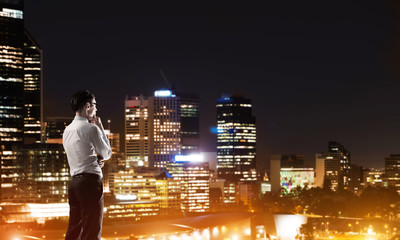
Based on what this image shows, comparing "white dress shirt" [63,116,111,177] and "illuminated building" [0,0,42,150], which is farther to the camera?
"illuminated building" [0,0,42,150]

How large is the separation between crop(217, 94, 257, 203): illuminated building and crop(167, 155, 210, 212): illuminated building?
29.5 meters

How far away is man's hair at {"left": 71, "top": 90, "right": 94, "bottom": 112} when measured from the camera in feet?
15.3

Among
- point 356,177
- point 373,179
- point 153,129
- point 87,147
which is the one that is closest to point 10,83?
point 153,129

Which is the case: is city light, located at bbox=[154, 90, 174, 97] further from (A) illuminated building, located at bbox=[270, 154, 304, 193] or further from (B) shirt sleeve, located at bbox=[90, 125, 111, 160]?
(B) shirt sleeve, located at bbox=[90, 125, 111, 160]

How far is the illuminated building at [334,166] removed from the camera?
13288 cm

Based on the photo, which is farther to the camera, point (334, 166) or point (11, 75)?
point (334, 166)

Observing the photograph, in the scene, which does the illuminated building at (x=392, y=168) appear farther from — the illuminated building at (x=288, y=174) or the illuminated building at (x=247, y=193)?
the illuminated building at (x=247, y=193)

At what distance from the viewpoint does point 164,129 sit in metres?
138

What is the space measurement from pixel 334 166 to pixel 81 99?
5238 inches

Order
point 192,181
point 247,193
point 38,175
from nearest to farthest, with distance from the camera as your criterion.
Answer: point 38,175 → point 192,181 → point 247,193

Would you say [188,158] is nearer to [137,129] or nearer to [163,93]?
[137,129]

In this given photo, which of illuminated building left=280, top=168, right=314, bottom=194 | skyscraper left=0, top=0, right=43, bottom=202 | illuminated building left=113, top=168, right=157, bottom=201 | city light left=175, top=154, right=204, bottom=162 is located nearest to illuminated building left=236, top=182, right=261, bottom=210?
city light left=175, top=154, right=204, bottom=162

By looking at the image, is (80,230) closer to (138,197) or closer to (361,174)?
(138,197)

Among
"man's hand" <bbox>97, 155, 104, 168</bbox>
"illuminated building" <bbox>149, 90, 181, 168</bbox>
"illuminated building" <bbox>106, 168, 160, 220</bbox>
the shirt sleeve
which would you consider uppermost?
"illuminated building" <bbox>149, 90, 181, 168</bbox>
